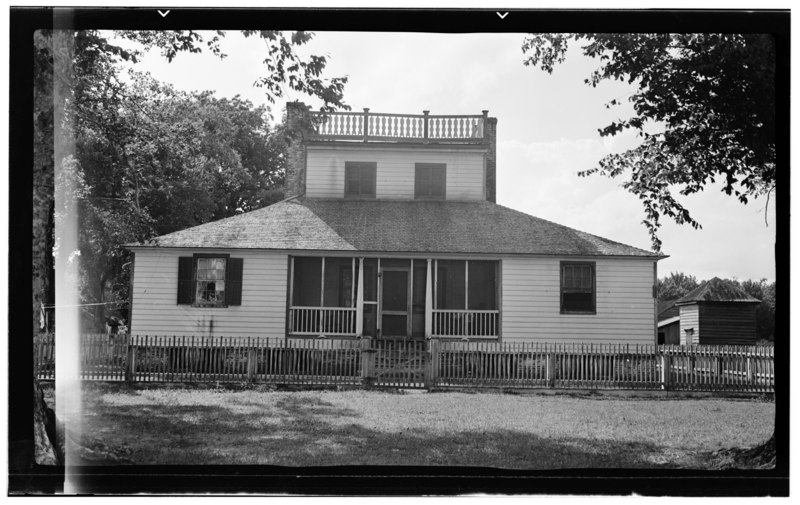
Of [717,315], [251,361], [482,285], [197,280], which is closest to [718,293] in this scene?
[717,315]

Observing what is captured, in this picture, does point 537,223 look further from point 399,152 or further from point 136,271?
point 136,271

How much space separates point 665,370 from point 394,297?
517 cm

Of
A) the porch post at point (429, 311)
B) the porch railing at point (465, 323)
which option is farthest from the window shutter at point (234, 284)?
the porch railing at point (465, 323)

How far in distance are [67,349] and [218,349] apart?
577 centimetres

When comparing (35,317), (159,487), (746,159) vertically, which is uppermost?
(746,159)

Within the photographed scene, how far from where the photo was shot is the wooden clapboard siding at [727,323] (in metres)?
8.53

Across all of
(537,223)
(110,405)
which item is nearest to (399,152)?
(537,223)

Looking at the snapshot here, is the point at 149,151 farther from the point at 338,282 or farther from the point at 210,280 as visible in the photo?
the point at 338,282

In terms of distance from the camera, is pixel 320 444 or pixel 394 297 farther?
pixel 394 297

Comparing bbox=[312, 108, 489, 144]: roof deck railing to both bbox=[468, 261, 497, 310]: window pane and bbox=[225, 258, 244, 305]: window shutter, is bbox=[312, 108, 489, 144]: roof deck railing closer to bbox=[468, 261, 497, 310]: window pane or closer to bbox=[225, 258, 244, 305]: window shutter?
bbox=[468, 261, 497, 310]: window pane

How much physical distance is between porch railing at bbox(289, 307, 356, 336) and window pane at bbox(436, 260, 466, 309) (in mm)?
1878

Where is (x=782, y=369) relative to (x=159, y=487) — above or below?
above

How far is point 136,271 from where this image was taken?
36.3ft

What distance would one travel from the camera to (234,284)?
12.1 meters
